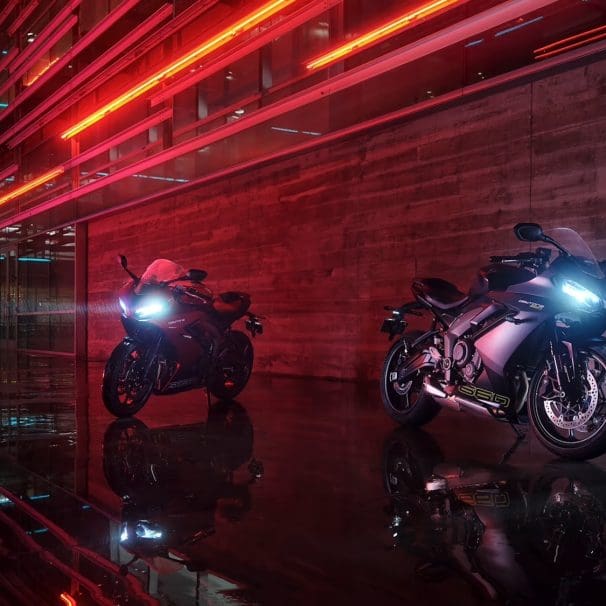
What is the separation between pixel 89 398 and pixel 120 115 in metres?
10.6

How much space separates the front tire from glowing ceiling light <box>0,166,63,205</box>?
13505mm

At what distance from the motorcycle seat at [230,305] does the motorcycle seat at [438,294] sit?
7.97 feet

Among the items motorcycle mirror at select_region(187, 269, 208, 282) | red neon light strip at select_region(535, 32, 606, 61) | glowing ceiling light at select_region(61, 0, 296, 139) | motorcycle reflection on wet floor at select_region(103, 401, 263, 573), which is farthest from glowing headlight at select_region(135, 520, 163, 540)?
glowing ceiling light at select_region(61, 0, 296, 139)

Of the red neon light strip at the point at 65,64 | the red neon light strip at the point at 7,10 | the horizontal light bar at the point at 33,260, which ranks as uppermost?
the red neon light strip at the point at 7,10

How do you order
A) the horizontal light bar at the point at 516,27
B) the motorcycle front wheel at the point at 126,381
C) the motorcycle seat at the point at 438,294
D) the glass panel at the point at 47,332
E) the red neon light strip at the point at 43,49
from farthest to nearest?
the glass panel at the point at 47,332
the red neon light strip at the point at 43,49
the horizontal light bar at the point at 516,27
the motorcycle front wheel at the point at 126,381
the motorcycle seat at the point at 438,294

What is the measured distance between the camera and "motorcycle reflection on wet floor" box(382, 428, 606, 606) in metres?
2.70

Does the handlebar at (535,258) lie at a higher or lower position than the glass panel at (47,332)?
higher

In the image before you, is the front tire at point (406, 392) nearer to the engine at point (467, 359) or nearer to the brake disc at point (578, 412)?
the engine at point (467, 359)

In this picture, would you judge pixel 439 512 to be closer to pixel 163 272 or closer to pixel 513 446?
pixel 513 446

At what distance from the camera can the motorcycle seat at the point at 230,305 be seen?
26.8 feet

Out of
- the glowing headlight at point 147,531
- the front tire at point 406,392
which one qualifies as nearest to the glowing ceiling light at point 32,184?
the front tire at point 406,392

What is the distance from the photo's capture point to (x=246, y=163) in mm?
12531

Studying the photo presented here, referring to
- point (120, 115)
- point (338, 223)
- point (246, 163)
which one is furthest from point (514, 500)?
point (120, 115)

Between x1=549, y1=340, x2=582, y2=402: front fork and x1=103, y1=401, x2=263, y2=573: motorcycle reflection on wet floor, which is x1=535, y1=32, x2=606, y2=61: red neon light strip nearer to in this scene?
x1=549, y1=340, x2=582, y2=402: front fork
